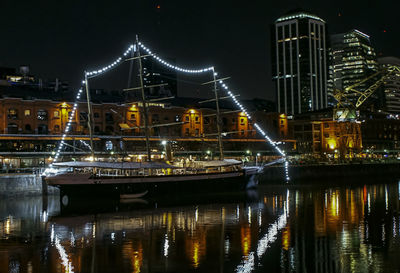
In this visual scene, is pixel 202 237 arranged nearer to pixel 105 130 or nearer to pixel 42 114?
pixel 42 114

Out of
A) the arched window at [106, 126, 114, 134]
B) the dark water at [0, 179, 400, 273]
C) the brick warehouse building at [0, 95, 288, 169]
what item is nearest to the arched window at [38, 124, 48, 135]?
the brick warehouse building at [0, 95, 288, 169]

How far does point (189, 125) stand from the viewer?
115 metres

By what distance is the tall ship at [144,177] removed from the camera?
5612 centimetres

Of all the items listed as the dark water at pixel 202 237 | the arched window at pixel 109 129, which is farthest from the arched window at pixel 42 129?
the dark water at pixel 202 237

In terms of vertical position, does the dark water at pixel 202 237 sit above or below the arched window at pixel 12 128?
below

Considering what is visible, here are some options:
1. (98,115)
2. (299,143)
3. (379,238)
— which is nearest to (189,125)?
(98,115)

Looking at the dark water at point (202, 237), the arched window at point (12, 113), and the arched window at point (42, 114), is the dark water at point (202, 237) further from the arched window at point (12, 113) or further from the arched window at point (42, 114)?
the arched window at point (42, 114)

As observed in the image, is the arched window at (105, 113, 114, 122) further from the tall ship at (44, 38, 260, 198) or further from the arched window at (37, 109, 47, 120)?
the tall ship at (44, 38, 260, 198)

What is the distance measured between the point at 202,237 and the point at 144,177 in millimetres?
29590

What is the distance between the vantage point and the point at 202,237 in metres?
32.0

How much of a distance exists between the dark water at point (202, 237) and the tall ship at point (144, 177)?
4.31m

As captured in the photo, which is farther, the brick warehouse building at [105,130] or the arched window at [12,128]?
the arched window at [12,128]

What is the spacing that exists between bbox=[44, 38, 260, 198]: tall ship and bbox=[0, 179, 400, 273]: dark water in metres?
4.31

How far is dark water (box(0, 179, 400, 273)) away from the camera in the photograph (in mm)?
24562
